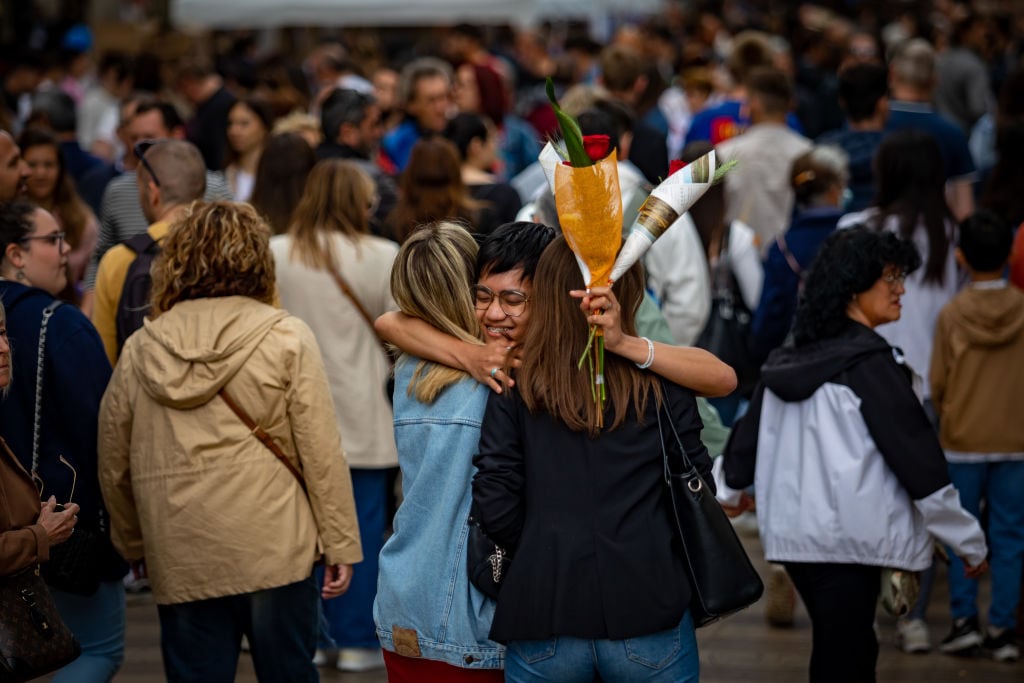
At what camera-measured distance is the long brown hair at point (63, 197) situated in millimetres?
7066

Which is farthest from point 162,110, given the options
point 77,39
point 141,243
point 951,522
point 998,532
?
point 77,39

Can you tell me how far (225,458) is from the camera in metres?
4.49

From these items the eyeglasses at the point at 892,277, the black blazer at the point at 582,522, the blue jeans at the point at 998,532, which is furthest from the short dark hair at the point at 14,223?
the blue jeans at the point at 998,532

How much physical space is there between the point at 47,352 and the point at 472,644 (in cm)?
183

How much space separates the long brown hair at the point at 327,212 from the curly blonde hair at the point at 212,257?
1.47 meters

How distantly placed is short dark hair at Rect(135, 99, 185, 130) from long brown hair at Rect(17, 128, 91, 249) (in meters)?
0.88

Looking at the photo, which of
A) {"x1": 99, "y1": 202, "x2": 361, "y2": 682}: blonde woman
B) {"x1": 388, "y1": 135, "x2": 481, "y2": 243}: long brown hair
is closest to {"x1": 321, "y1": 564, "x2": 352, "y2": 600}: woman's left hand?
{"x1": 99, "y1": 202, "x2": 361, "y2": 682}: blonde woman

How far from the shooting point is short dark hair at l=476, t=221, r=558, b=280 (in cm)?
379

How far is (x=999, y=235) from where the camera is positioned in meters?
5.99

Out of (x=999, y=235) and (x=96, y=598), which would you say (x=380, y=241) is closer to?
(x=96, y=598)

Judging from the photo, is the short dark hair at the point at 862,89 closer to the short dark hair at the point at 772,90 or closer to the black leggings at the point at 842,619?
the short dark hair at the point at 772,90

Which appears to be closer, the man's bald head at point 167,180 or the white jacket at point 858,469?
the white jacket at point 858,469

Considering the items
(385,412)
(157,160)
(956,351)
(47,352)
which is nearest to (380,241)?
(385,412)

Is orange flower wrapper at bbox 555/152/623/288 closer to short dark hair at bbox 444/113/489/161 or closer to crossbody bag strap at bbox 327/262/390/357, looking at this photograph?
crossbody bag strap at bbox 327/262/390/357
